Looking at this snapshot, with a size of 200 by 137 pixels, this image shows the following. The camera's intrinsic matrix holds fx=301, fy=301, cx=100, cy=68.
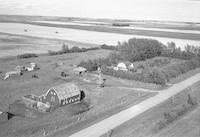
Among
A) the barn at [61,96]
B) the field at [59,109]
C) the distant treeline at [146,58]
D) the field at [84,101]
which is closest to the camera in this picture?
the field at [84,101]

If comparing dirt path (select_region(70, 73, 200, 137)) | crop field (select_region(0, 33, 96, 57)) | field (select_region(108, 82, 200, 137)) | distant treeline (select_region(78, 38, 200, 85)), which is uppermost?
distant treeline (select_region(78, 38, 200, 85))

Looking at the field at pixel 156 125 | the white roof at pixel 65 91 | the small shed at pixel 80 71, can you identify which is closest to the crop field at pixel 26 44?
the small shed at pixel 80 71

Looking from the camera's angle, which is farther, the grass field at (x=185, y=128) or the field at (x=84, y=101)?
the field at (x=84, y=101)

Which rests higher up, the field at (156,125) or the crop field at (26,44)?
the field at (156,125)

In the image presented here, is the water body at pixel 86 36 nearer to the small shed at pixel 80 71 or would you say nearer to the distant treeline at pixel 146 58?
the distant treeline at pixel 146 58

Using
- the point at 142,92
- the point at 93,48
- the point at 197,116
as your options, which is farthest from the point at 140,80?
the point at 93,48

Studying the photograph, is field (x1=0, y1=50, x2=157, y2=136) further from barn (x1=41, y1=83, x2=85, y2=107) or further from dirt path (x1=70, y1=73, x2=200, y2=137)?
dirt path (x1=70, y1=73, x2=200, y2=137)

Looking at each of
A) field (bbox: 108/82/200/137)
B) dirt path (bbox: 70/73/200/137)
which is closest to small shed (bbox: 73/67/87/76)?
dirt path (bbox: 70/73/200/137)
